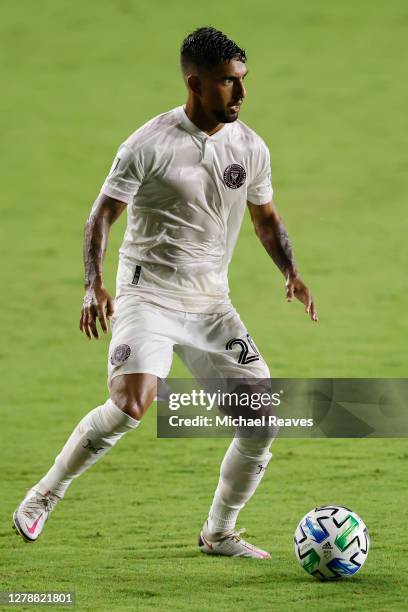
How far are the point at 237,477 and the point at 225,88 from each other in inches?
69.6

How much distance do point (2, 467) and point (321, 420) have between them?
2305mm

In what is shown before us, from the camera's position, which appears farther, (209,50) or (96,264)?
(209,50)

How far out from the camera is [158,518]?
650 cm

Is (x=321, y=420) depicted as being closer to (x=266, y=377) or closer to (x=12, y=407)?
(x=12, y=407)

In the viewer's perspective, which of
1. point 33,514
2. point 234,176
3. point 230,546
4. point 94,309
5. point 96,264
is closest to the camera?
point 94,309

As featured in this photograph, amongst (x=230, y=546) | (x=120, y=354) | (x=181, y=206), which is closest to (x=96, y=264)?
(x=120, y=354)

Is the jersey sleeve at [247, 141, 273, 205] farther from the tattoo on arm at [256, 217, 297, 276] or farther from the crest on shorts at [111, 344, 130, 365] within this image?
the crest on shorts at [111, 344, 130, 365]

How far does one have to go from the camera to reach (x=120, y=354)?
524 centimetres

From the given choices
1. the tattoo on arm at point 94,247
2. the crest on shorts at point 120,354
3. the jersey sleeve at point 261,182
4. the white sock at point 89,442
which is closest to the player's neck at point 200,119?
the jersey sleeve at point 261,182

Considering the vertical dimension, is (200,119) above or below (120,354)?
above

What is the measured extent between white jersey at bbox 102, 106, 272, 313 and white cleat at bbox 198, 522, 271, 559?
3.55ft

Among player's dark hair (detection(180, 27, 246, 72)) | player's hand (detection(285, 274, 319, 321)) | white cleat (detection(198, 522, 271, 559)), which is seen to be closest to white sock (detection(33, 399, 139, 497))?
white cleat (detection(198, 522, 271, 559))

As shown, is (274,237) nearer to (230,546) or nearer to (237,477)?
(237,477)

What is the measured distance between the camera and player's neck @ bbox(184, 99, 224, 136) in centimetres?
554
